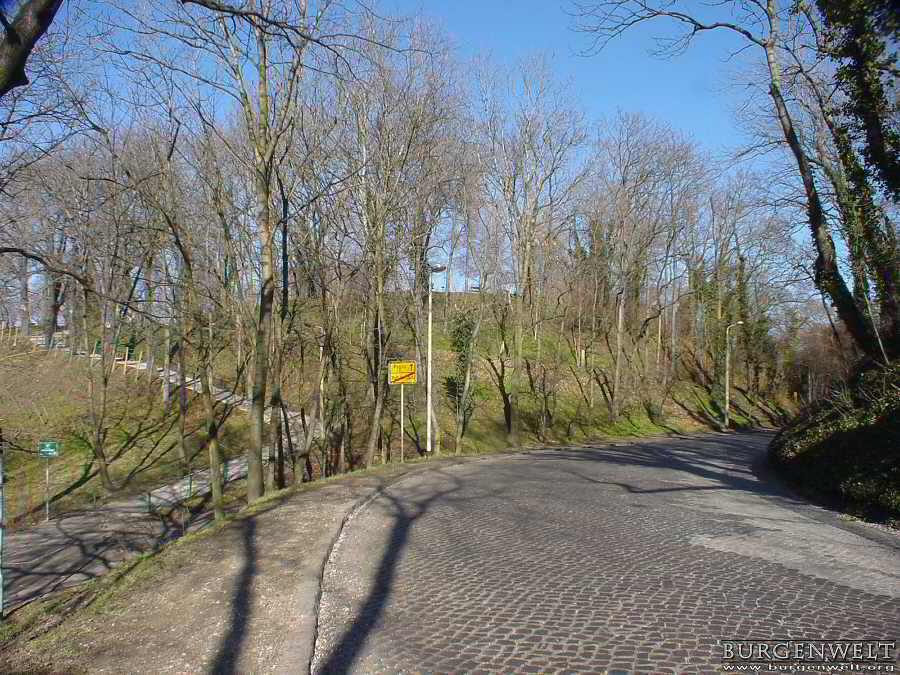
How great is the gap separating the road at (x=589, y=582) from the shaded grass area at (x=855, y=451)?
0.63m

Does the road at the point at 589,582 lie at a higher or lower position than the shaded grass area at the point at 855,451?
lower

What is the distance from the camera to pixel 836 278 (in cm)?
1420

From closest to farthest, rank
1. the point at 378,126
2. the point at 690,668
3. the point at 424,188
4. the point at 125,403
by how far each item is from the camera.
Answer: the point at 690,668 < the point at 378,126 < the point at 424,188 < the point at 125,403

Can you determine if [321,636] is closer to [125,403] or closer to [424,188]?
[424,188]

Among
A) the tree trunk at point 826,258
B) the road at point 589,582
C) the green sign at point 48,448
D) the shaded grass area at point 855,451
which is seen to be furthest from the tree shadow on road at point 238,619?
the tree trunk at point 826,258

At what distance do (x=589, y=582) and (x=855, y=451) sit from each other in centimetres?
771

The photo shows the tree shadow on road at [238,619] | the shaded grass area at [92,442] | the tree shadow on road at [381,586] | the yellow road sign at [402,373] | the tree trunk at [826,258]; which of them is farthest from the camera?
the shaded grass area at [92,442]

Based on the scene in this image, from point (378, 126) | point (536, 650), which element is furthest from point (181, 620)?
point (378, 126)

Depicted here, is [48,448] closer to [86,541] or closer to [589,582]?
[86,541]

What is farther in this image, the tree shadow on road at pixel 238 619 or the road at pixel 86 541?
the road at pixel 86 541

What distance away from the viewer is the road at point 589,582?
4.71m

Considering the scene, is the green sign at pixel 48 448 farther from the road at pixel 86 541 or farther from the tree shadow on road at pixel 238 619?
the tree shadow on road at pixel 238 619

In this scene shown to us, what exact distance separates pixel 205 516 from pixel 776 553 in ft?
58.3

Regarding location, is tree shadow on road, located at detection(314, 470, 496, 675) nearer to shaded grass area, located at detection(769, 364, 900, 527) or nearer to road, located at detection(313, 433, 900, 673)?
road, located at detection(313, 433, 900, 673)
